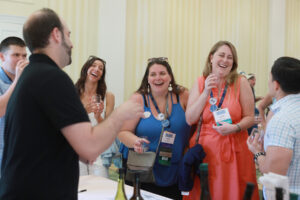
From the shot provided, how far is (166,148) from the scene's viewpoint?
2438 millimetres

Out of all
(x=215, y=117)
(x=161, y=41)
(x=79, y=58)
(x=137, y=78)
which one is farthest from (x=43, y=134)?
(x=161, y=41)

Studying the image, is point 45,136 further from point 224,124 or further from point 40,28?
point 224,124

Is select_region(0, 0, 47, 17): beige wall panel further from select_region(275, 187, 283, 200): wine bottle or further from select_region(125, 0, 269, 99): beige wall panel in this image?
select_region(275, 187, 283, 200): wine bottle

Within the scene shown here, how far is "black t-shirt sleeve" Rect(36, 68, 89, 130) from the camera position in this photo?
1100mm

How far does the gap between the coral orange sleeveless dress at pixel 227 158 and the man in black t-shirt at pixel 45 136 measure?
1.35 meters

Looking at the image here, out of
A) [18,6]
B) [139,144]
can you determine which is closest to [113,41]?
[18,6]

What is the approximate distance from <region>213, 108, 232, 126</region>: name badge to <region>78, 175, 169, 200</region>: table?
778 millimetres

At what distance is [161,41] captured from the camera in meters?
5.84

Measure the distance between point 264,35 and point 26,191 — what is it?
22.8 ft

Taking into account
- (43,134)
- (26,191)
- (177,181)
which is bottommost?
(177,181)

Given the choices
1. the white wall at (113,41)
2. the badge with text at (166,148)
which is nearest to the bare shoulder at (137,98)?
the badge with text at (166,148)

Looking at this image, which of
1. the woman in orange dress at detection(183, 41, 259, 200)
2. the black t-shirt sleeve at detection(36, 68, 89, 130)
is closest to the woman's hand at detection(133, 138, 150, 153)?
the woman in orange dress at detection(183, 41, 259, 200)

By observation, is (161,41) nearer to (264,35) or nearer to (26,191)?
(264,35)

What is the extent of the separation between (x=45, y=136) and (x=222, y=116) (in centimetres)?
152
